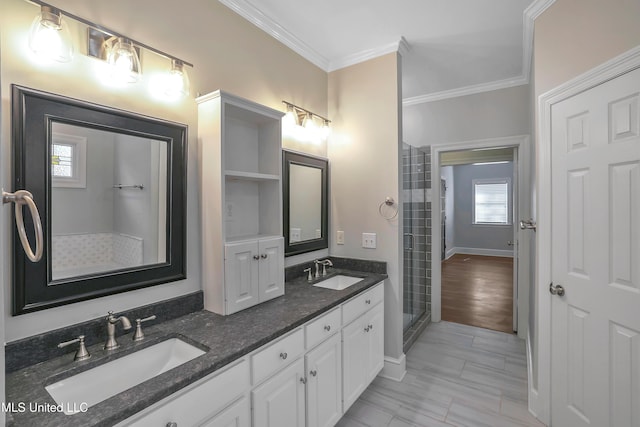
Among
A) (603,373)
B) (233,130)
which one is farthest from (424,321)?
(233,130)

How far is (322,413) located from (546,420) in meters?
1.52

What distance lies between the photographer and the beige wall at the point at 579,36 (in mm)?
1463

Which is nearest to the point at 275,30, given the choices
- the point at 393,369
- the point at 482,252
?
the point at 393,369

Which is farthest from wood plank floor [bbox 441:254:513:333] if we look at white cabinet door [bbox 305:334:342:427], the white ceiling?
the white ceiling

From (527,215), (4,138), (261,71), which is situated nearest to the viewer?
(4,138)

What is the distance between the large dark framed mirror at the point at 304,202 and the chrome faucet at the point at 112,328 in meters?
1.19

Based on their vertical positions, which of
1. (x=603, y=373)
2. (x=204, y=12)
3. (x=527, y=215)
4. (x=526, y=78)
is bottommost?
(x=603, y=373)

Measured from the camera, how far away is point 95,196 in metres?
1.36

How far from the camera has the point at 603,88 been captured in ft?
5.22

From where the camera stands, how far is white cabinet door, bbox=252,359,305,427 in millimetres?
1365

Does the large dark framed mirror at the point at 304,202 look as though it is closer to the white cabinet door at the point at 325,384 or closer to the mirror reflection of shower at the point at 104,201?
the white cabinet door at the point at 325,384

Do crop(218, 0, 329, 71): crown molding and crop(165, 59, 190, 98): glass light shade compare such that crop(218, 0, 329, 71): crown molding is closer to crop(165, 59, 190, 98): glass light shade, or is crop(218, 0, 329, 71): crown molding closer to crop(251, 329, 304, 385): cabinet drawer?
crop(165, 59, 190, 98): glass light shade

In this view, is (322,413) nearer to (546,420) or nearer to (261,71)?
(546,420)

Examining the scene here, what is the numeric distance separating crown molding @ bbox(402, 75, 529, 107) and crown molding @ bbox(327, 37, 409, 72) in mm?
→ 1150
